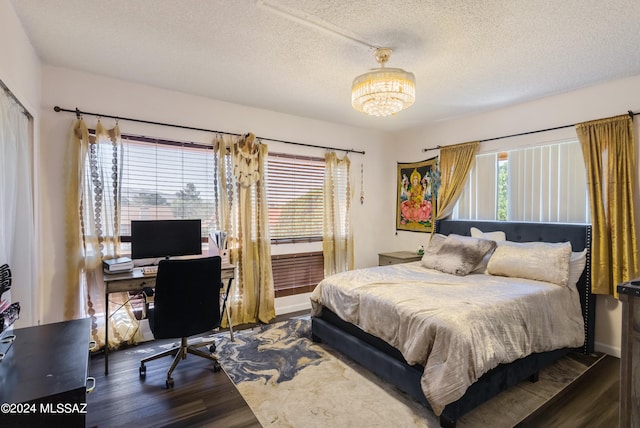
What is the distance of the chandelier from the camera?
7.00ft

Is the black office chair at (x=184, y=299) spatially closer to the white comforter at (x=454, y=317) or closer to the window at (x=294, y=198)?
the white comforter at (x=454, y=317)

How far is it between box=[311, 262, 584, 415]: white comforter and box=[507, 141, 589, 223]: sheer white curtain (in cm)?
91

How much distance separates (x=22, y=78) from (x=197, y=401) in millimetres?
2604

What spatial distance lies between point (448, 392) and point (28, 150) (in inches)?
137

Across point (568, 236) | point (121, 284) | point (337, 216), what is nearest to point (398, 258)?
point (337, 216)

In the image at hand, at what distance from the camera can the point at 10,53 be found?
194 centimetres

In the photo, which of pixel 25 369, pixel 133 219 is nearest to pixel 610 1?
pixel 25 369

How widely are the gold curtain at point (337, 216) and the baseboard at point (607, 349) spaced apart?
2770mm

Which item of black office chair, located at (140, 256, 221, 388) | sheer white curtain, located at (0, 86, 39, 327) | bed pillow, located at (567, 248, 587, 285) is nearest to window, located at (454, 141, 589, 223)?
bed pillow, located at (567, 248, 587, 285)

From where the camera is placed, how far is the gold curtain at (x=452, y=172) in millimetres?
4012

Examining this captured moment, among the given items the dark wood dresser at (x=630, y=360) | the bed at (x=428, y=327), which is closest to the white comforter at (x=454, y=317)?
the bed at (x=428, y=327)

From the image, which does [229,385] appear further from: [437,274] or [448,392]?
[437,274]

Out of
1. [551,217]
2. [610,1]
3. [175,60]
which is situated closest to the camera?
[610,1]

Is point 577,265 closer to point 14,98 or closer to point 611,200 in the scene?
point 611,200
